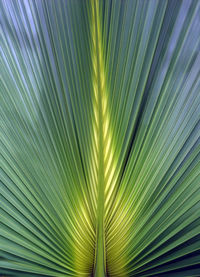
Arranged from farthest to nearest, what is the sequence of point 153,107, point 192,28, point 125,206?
point 125,206, point 153,107, point 192,28

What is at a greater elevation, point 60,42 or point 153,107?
point 60,42

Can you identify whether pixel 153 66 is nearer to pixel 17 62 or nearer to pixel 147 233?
pixel 17 62

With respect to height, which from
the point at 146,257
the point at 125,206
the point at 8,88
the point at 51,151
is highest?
the point at 8,88

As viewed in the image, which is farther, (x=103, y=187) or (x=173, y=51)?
(x=103, y=187)

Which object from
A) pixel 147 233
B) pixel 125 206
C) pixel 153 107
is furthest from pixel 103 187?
pixel 153 107

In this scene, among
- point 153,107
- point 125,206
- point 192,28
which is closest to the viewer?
point 192,28

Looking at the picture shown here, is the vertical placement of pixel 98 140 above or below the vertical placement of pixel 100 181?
above
